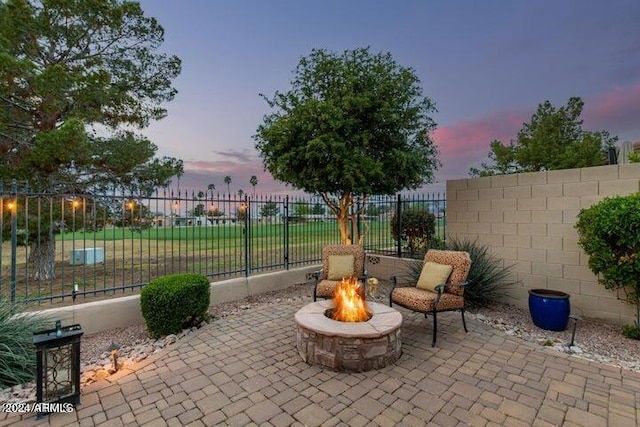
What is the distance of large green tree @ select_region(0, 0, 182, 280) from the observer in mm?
5566

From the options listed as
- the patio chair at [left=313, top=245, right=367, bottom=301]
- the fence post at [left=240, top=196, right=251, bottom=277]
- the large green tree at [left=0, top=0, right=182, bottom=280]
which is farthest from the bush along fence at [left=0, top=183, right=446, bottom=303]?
the patio chair at [left=313, top=245, right=367, bottom=301]

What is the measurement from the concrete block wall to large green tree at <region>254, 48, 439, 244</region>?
1.64 m

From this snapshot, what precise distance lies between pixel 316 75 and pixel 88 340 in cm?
633

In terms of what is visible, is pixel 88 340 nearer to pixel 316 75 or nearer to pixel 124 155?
pixel 124 155

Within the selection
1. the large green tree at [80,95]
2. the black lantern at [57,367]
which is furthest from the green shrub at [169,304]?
the large green tree at [80,95]

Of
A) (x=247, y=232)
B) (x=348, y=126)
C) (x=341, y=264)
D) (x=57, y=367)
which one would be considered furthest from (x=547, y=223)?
(x=57, y=367)

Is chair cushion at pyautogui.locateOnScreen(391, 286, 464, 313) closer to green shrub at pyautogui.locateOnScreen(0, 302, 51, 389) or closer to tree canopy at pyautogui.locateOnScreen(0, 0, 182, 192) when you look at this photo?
green shrub at pyautogui.locateOnScreen(0, 302, 51, 389)

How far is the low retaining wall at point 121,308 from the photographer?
423 centimetres

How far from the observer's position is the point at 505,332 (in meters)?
4.35

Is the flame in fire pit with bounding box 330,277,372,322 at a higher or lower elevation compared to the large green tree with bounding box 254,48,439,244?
lower

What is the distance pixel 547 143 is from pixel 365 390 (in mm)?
16807

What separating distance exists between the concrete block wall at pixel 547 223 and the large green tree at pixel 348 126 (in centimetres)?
164

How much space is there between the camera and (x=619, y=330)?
4305 millimetres

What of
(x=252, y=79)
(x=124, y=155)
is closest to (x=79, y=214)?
(x=124, y=155)
